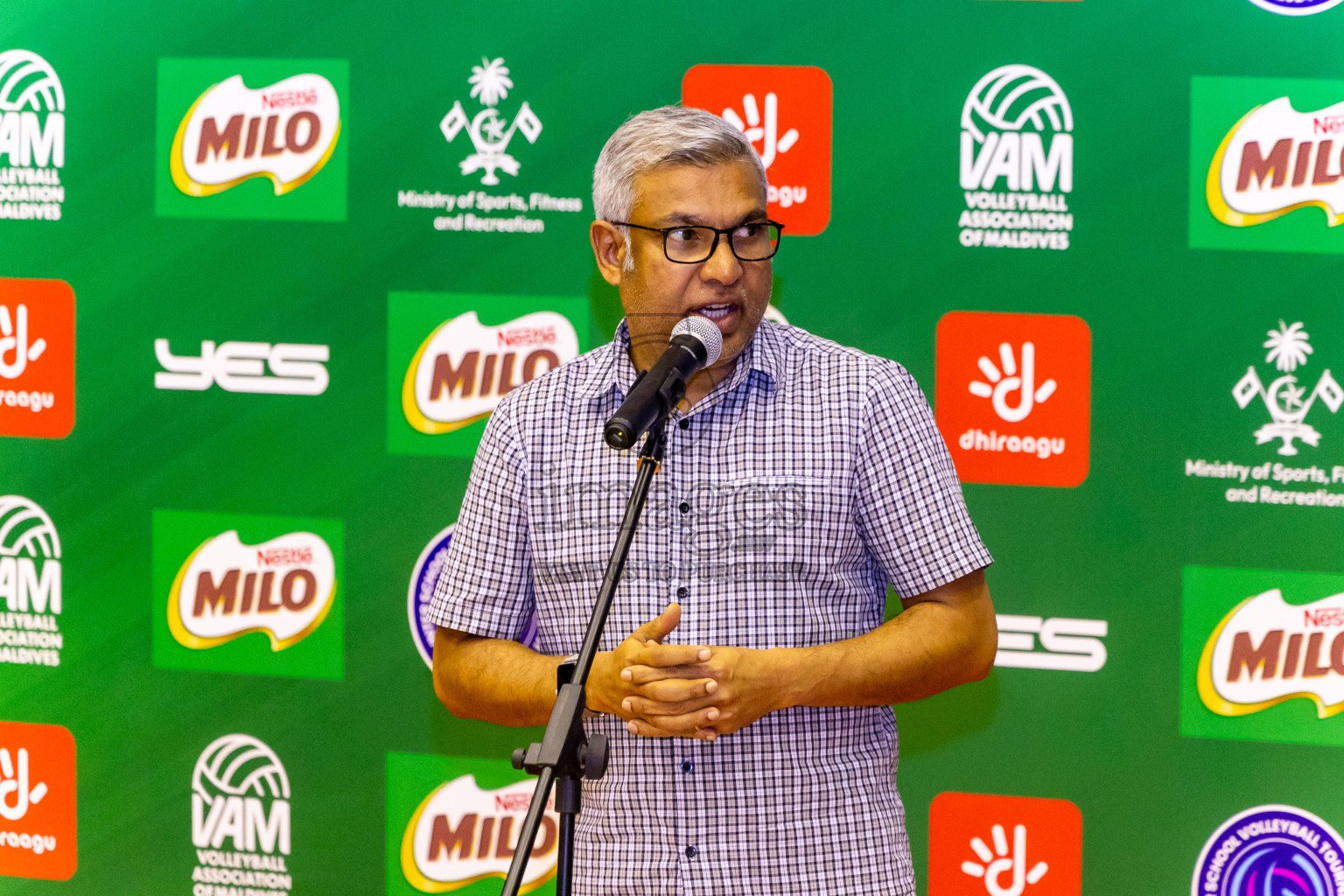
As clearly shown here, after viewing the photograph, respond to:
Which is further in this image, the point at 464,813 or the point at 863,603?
the point at 464,813

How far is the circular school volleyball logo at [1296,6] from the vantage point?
2.11 metres

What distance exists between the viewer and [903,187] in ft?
7.48

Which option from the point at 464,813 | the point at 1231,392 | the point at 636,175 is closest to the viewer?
the point at 636,175

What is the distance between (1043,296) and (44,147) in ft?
6.31

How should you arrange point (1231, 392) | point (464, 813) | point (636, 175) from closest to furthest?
point (636, 175) → point (1231, 392) → point (464, 813)

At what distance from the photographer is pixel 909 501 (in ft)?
5.60

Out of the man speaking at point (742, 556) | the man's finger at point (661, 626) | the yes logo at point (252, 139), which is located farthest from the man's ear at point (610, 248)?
the yes logo at point (252, 139)

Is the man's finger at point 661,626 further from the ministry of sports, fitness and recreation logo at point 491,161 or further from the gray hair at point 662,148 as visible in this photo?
the ministry of sports, fitness and recreation logo at point 491,161

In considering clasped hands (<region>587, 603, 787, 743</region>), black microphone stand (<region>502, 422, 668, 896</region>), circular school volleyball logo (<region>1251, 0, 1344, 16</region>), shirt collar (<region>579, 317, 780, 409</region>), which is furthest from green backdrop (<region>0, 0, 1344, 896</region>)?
black microphone stand (<region>502, 422, 668, 896</region>)

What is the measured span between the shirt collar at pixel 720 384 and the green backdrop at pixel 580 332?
0.55 m

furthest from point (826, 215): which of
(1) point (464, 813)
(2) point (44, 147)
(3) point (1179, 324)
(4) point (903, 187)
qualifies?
(2) point (44, 147)

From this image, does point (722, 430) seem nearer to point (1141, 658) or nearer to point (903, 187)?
point (903, 187)

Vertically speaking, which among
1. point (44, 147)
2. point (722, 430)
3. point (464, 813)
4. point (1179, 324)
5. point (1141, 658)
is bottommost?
point (464, 813)

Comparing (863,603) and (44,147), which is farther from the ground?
(44,147)
